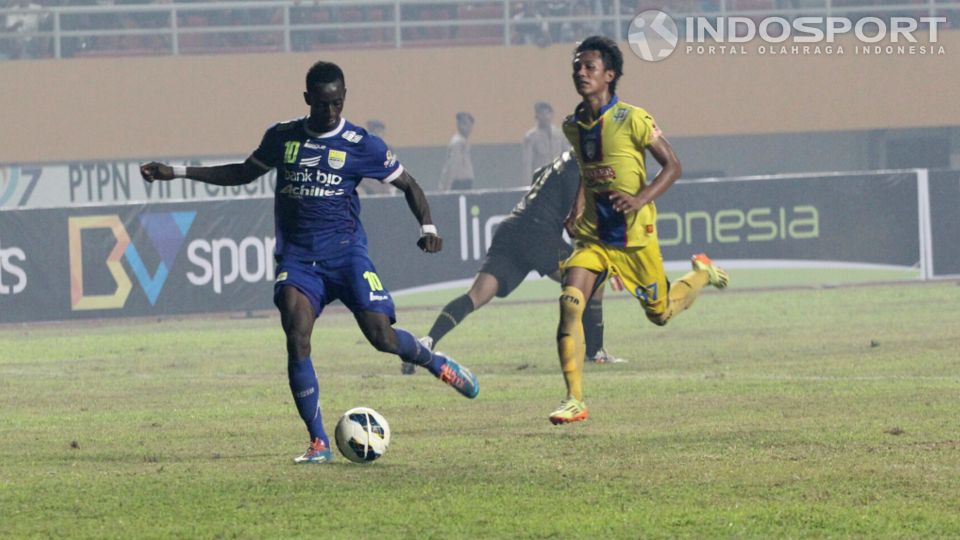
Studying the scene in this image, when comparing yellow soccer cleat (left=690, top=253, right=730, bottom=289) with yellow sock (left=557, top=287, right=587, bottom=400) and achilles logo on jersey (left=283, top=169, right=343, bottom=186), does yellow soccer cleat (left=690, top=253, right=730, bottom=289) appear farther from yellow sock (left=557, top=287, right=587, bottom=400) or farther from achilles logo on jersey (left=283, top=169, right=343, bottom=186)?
achilles logo on jersey (left=283, top=169, right=343, bottom=186)

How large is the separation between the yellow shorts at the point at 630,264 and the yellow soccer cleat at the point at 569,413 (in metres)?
0.84

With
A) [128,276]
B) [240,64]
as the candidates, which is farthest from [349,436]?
[240,64]

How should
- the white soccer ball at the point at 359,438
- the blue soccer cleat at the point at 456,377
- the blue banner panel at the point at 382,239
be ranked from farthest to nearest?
the blue banner panel at the point at 382,239, the blue soccer cleat at the point at 456,377, the white soccer ball at the point at 359,438

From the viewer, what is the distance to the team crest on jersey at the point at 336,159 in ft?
30.8

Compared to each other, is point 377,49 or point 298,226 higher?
point 377,49

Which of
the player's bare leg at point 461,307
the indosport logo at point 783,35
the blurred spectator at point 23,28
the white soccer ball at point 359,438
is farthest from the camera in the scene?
the indosport logo at point 783,35

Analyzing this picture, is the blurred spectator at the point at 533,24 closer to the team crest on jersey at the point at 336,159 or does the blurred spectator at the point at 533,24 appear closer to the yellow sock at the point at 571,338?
the yellow sock at the point at 571,338

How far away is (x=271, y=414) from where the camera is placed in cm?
1219

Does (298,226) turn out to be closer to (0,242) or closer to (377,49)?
(0,242)

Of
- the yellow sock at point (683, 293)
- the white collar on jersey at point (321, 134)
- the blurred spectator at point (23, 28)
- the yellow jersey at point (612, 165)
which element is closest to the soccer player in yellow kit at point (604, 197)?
the yellow jersey at point (612, 165)

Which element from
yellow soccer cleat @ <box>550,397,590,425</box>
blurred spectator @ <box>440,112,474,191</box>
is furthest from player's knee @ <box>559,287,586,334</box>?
blurred spectator @ <box>440,112,474,191</box>

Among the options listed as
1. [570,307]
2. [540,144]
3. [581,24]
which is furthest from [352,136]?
[581,24]

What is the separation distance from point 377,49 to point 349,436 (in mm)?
26948

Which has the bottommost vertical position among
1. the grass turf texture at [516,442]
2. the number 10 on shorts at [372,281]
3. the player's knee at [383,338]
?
the grass turf texture at [516,442]
